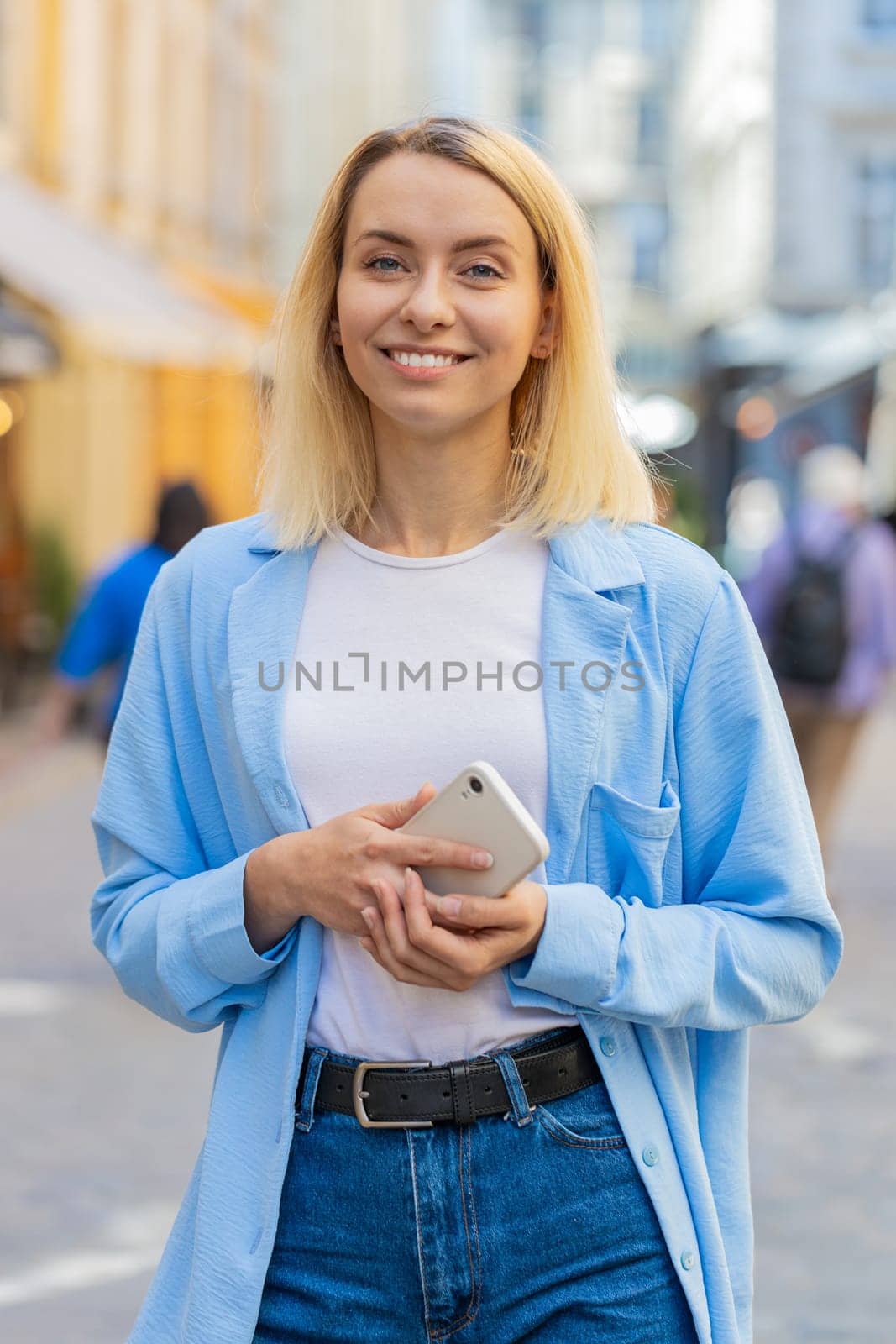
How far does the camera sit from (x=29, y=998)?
6.62 meters

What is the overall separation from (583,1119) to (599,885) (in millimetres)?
224

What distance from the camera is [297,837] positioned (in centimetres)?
190

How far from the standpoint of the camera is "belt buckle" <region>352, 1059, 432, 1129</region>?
189 cm

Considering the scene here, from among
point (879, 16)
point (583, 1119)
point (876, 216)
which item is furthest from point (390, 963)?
point (879, 16)

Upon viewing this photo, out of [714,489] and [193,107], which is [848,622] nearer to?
[193,107]

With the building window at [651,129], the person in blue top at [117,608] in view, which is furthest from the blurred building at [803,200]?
the person in blue top at [117,608]

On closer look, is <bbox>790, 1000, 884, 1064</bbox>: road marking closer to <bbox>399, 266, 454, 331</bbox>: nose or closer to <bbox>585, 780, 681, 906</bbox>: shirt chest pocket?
<bbox>585, 780, 681, 906</bbox>: shirt chest pocket

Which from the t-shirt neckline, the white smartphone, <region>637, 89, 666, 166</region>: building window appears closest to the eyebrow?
the t-shirt neckline

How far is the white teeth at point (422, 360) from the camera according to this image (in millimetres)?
1968

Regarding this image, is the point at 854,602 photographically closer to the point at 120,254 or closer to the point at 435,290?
the point at 435,290

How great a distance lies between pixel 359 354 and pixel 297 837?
48cm

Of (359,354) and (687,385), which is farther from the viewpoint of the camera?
(687,385)

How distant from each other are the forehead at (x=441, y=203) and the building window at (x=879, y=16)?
3237cm

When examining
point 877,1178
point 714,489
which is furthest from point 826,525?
point 714,489
